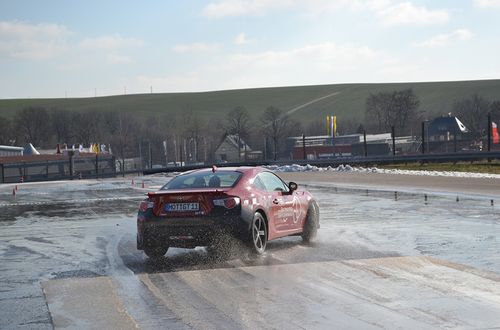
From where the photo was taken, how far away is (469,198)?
24.1m

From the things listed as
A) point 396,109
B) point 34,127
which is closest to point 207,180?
point 396,109

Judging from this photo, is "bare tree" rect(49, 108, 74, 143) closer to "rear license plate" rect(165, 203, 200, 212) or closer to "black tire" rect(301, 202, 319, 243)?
"black tire" rect(301, 202, 319, 243)

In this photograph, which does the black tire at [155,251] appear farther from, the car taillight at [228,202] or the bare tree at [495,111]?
the bare tree at [495,111]

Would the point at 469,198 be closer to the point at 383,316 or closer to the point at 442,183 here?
the point at 442,183

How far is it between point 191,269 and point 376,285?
2747 mm

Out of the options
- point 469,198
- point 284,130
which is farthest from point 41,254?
point 284,130

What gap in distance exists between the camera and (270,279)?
390 inches

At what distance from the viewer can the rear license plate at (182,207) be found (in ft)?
38.4

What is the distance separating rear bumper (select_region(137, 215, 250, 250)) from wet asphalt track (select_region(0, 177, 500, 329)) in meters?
0.33

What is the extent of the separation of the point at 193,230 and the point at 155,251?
835 mm

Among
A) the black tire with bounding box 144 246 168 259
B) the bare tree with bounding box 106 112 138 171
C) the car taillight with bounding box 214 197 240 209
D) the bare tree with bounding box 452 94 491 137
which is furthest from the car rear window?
the bare tree with bounding box 106 112 138 171

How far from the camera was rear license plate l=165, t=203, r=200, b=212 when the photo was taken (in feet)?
38.4

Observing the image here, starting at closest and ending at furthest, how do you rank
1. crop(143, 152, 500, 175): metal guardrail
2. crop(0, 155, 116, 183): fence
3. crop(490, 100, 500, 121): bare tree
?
crop(143, 152, 500, 175): metal guardrail < crop(0, 155, 116, 183): fence < crop(490, 100, 500, 121): bare tree

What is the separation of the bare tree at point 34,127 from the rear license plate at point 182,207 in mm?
121065
